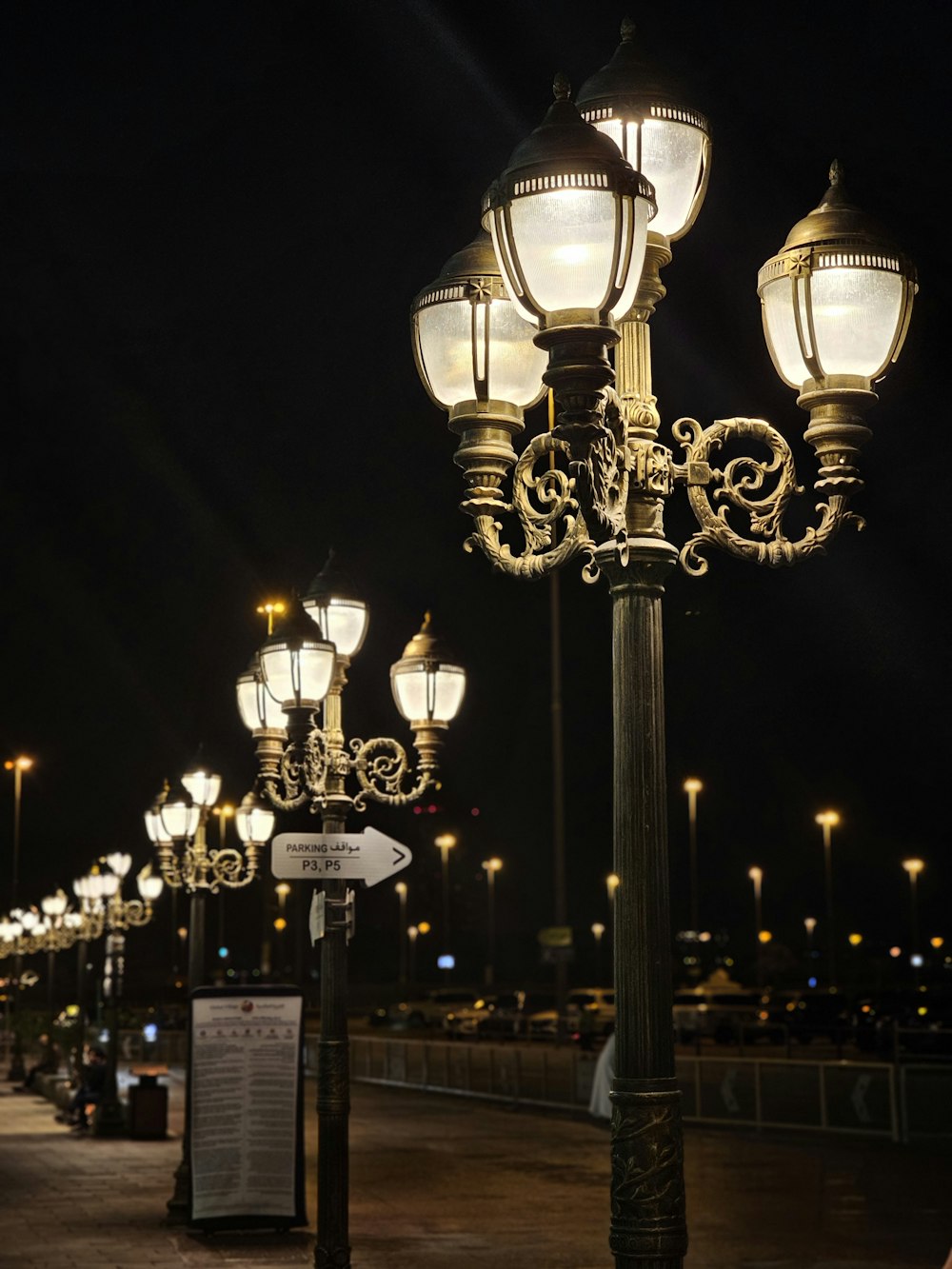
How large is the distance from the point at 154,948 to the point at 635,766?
13219 cm

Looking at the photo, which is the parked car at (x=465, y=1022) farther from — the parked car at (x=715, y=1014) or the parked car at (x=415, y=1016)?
the parked car at (x=715, y=1014)

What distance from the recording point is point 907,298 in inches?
250

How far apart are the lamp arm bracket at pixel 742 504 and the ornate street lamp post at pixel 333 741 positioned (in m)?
5.87

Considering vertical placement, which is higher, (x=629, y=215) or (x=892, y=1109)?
(x=629, y=215)

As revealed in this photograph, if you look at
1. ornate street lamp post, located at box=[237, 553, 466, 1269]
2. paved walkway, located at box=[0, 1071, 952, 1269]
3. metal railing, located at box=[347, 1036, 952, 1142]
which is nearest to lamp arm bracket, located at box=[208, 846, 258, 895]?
paved walkway, located at box=[0, 1071, 952, 1269]

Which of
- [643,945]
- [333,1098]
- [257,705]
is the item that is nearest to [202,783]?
[257,705]

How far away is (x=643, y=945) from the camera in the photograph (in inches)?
225

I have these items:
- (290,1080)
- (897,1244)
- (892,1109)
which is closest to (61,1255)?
(290,1080)

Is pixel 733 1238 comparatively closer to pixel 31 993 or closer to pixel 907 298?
pixel 907 298

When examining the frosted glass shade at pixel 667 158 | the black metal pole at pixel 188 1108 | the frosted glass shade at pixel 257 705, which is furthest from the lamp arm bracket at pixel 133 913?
the frosted glass shade at pixel 667 158

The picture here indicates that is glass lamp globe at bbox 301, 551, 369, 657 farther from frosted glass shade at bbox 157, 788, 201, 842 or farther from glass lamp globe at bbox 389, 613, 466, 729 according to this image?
frosted glass shade at bbox 157, 788, 201, 842

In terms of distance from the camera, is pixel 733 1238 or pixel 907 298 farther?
pixel 733 1238

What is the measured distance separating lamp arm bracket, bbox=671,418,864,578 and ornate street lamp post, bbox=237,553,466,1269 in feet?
19.3

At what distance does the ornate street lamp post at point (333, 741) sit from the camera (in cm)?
1209
